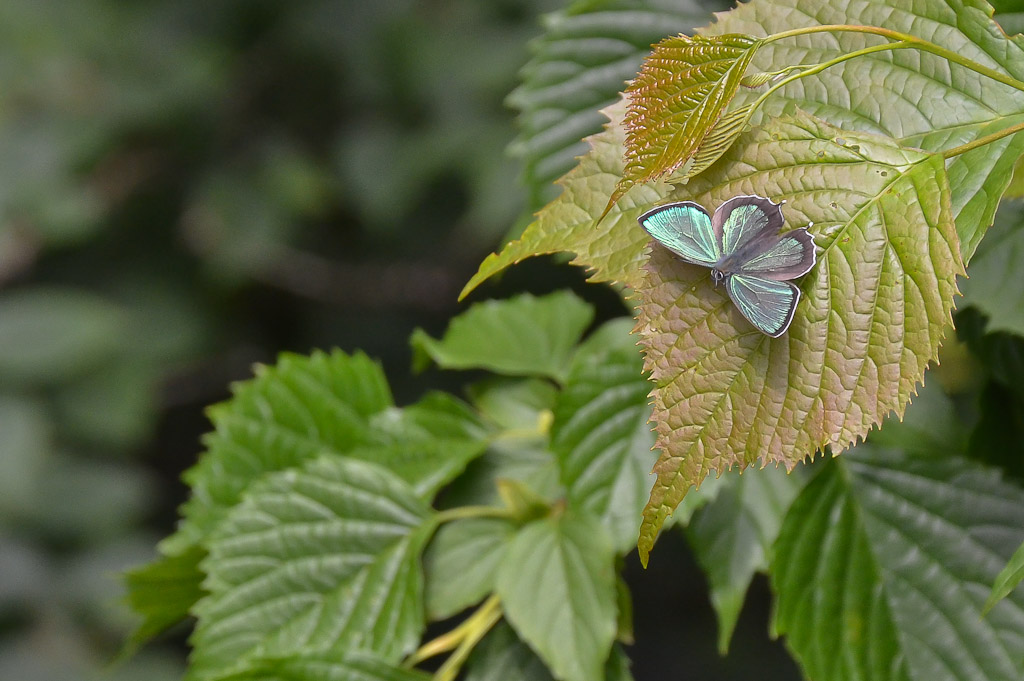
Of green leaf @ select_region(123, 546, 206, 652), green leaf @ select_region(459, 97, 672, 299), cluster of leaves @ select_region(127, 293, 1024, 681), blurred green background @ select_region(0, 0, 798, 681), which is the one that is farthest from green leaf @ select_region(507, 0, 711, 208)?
blurred green background @ select_region(0, 0, 798, 681)

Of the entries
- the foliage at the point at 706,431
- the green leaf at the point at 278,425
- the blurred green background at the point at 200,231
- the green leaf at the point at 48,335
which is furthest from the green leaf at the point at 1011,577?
the green leaf at the point at 48,335

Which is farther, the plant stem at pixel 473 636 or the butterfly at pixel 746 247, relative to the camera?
the plant stem at pixel 473 636

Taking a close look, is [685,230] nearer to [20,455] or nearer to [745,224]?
[745,224]

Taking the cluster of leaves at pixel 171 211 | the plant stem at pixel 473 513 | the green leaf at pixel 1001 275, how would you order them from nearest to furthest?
1. the green leaf at pixel 1001 275
2. the plant stem at pixel 473 513
3. the cluster of leaves at pixel 171 211

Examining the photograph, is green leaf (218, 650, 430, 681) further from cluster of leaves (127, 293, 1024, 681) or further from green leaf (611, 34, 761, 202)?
green leaf (611, 34, 761, 202)

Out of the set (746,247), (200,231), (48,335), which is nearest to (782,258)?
(746,247)

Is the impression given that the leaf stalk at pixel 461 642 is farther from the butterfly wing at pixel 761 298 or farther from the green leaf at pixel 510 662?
the butterfly wing at pixel 761 298
